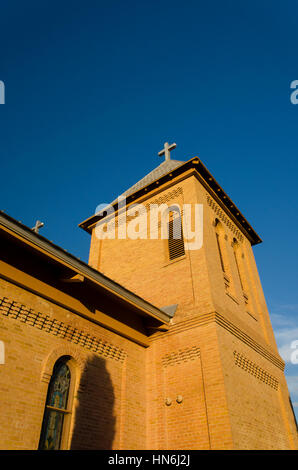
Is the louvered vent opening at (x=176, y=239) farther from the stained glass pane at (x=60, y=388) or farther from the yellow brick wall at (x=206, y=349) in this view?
the stained glass pane at (x=60, y=388)

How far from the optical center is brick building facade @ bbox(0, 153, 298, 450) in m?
6.44

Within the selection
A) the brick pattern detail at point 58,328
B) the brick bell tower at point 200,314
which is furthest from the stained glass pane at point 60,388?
the brick bell tower at point 200,314

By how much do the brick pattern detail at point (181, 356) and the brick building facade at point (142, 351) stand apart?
3 cm

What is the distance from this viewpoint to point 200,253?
33.8 ft

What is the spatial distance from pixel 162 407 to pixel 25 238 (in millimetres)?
5177

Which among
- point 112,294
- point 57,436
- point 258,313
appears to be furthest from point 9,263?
point 258,313

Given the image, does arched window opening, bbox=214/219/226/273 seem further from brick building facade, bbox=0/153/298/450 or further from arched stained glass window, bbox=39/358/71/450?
arched stained glass window, bbox=39/358/71/450

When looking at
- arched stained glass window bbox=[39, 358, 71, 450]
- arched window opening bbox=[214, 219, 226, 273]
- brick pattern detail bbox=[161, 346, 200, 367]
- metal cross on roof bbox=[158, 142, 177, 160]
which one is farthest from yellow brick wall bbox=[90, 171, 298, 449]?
metal cross on roof bbox=[158, 142, 177, 160]

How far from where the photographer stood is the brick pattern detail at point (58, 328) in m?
6.44

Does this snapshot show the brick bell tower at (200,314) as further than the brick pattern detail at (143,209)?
No

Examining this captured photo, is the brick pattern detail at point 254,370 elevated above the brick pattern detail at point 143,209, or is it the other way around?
the brick pattern detail at point 143,209

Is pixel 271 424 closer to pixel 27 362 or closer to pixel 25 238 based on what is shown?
A: pixel 27 362

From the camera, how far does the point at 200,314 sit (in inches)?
355

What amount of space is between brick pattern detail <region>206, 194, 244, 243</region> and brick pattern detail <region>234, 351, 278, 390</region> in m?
5.26
